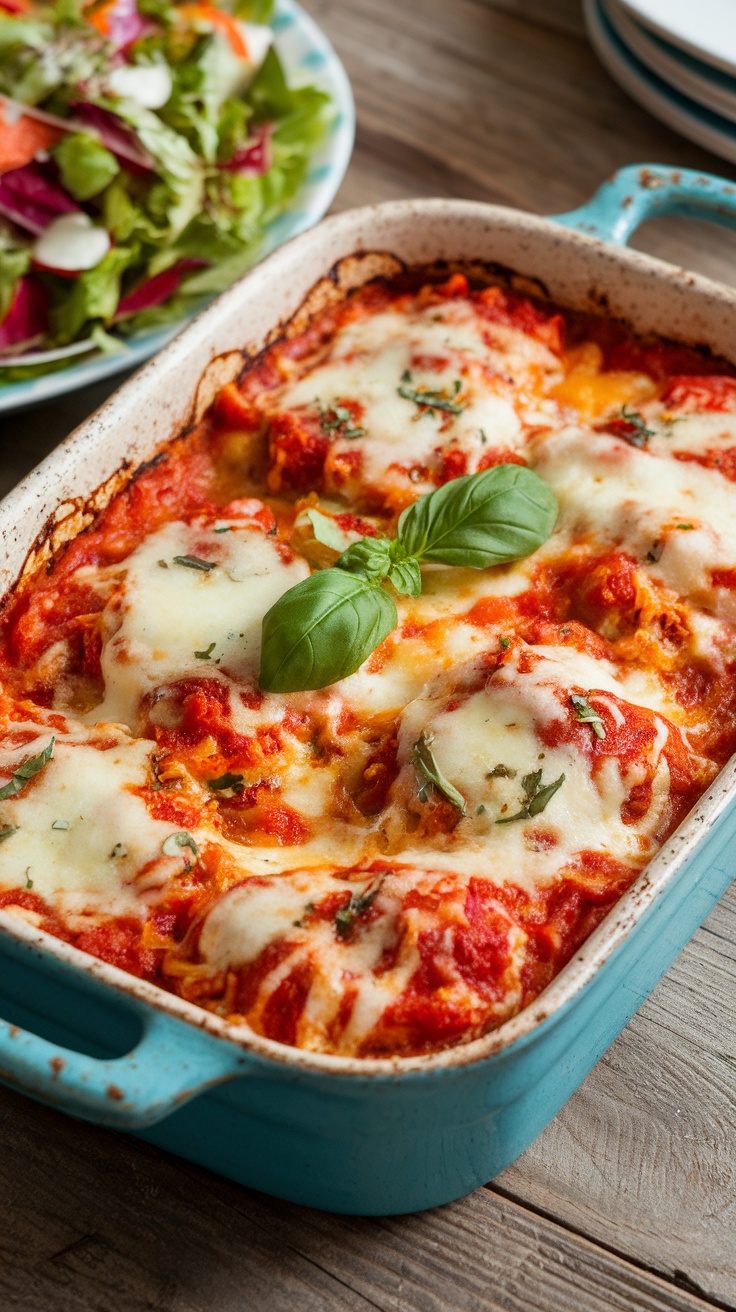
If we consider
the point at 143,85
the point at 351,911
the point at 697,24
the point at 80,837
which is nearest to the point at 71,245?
the point at 143,85

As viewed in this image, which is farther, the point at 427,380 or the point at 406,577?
the point at 427,380

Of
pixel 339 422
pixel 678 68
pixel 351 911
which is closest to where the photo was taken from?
pixel 351 911

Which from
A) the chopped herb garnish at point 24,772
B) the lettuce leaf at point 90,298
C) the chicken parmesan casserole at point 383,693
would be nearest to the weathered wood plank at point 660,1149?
the chicken parmesan casserole at point 383,693

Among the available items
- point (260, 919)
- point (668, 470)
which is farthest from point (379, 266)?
point (260, 919)

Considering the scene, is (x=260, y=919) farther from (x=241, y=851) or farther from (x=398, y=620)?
(x=398, y=620)

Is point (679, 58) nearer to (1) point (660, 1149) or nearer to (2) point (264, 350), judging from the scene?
(2) point (264, 350)

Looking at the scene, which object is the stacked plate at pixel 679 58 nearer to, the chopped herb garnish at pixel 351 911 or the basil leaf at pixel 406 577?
the basil leaf at pixel 406 577

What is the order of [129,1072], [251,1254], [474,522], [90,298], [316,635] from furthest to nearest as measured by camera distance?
[90,298] → [474,522] → [316,635] → [251,1254] → [129,1072]

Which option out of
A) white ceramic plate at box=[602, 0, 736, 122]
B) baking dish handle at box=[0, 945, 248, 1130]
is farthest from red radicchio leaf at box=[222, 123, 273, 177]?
baking dish handle at box=[0, 945, 248, 1130]
